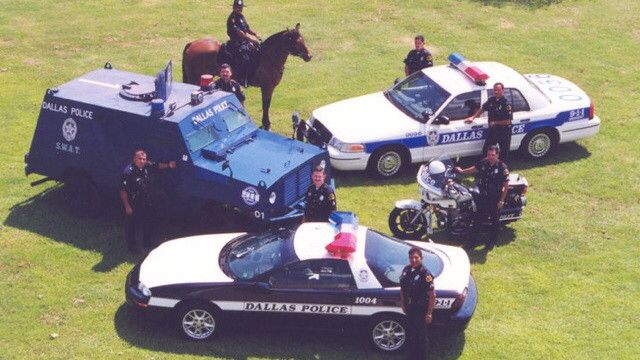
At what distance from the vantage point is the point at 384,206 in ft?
50.2

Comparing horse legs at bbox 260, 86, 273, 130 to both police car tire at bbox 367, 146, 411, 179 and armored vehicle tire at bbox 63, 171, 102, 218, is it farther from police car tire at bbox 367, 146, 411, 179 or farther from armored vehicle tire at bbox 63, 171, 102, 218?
armored vehicle tire at bbox 63, 171, 102, 218

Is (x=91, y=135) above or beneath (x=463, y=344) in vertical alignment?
above

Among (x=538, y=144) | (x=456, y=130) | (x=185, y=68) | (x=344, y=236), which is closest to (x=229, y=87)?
(x=185, y=68)

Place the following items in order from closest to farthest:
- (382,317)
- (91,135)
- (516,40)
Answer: (382,317)
(91,135)
(516,40)

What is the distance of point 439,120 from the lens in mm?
15898

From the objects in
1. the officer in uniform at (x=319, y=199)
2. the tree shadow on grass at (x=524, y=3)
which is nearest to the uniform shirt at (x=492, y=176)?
the officer in uniform at (x=319, y=199)

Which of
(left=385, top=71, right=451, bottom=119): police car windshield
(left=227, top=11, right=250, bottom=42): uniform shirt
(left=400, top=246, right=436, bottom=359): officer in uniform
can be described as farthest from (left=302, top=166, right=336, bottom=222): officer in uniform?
(left=227, top=11, right=250, bottom=42): uniform shirt

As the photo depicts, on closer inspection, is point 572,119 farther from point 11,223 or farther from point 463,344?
point 11,223

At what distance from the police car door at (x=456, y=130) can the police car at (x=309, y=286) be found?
15.6 ft

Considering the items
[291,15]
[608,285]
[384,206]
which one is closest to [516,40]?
[291,15]

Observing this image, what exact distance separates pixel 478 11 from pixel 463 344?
1605 centimetres

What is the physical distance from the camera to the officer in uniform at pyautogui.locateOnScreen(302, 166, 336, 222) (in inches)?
499

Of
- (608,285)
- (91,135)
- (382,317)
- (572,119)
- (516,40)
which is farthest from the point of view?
(516,40)

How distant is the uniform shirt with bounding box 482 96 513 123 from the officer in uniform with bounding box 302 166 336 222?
447 centimetres
